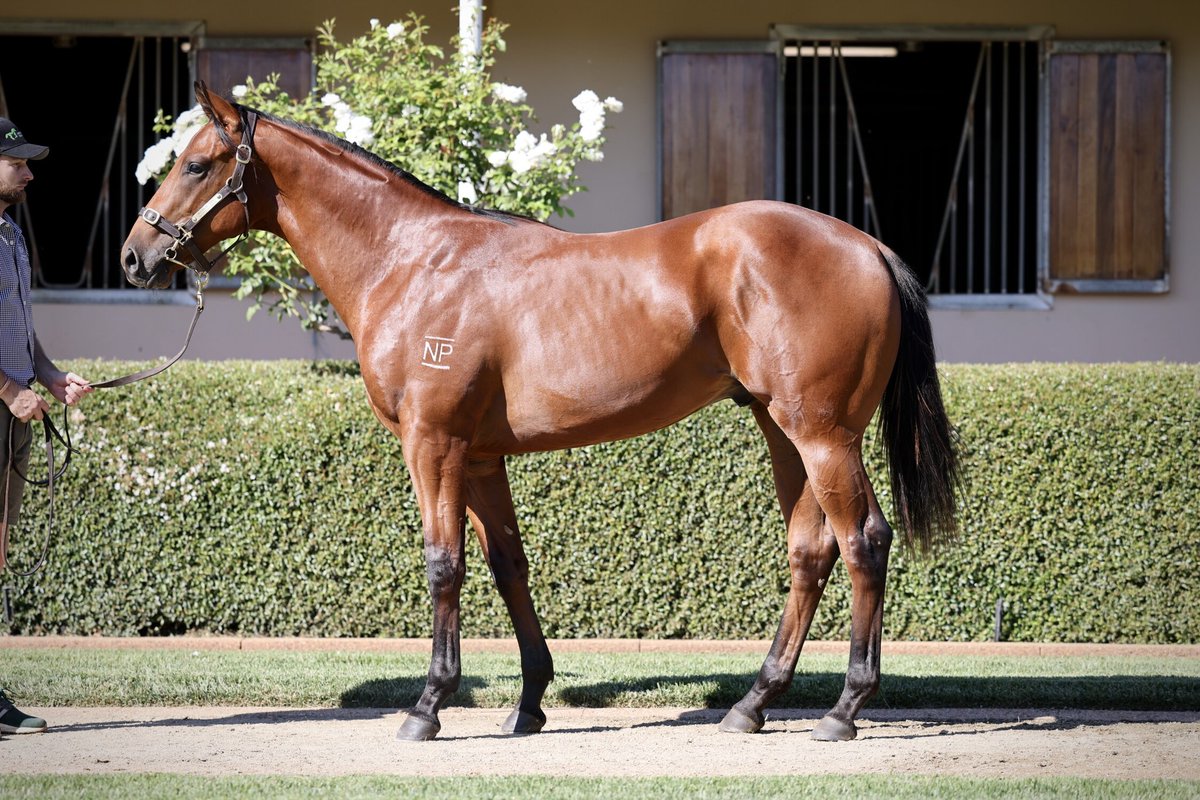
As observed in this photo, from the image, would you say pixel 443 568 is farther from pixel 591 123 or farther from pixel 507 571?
pixel 591 123

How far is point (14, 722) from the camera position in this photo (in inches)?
204

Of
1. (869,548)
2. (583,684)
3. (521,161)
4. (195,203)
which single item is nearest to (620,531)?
(583,684)

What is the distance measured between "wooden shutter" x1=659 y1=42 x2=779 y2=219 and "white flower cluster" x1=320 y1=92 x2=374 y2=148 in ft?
9.41

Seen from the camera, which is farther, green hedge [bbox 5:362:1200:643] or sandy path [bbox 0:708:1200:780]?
green hedge [bbox 5:362:1200:643]

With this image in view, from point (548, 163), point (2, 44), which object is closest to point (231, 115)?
point (548, 163)

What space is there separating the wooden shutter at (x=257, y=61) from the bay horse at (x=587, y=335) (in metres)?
4.59

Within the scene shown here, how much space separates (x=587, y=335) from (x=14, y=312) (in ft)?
7.13

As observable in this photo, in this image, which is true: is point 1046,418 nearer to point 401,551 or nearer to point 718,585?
point 718,585

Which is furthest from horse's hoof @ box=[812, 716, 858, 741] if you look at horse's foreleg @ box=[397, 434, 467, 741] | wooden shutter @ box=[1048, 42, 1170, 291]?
wooden shutter @ box=[1048, 42, 1170, 291]

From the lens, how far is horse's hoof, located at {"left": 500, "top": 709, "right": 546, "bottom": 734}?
519cm

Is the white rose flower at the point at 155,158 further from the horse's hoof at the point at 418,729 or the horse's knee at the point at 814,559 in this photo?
the horse's knee at the point at 814,559

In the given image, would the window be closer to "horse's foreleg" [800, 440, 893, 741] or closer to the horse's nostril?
"horse's foreleg" [800, 440, 893, 741]

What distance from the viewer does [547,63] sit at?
388 inches

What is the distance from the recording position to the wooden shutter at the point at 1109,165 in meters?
9.61
